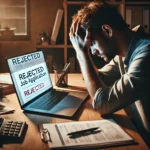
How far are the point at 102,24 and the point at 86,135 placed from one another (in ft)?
1.87

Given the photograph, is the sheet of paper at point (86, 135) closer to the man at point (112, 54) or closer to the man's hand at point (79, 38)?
the man at point (112, 54)

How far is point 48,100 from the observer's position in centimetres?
154

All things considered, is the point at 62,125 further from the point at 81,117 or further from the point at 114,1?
the point at 114,1

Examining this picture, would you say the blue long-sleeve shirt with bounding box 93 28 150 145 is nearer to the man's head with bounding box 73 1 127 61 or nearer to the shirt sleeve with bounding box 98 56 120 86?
the man's head with bounding box 73 1 127 61

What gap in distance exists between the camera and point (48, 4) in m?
3.08

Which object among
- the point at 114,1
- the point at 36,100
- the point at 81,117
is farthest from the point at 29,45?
the point at 81,117

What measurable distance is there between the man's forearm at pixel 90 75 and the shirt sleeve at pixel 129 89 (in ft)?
0.24

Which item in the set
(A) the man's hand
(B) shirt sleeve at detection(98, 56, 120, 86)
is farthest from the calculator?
(B) shirt sleeve at detection(98, 56, 120, 86)

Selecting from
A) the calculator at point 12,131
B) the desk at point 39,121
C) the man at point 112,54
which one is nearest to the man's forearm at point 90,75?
the man at point 112,54

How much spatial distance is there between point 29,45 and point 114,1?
0.99 m

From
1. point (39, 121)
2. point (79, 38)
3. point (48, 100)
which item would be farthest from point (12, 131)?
point (79, 38)

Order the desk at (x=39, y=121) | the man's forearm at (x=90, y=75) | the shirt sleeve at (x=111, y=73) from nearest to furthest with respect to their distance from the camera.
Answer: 1. the desk at (x=39, y=121)
2. the man's forearm at (x=90, y=75)
3. the shirt sleeve at (x=111, y=73)

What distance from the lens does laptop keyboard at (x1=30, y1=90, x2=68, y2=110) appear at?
143 cm

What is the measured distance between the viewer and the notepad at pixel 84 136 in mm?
1004
